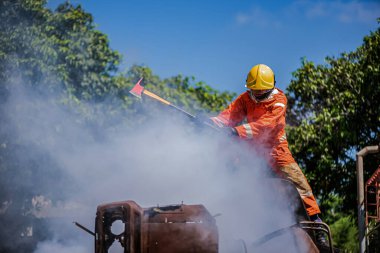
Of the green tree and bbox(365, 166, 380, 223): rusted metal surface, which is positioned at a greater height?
the green tree

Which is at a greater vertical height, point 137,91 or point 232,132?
point 137,91

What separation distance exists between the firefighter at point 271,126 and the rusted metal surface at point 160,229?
1.81 metres

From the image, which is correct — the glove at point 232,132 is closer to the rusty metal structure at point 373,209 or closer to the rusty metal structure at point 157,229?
the rusty metal structure at point 157,229

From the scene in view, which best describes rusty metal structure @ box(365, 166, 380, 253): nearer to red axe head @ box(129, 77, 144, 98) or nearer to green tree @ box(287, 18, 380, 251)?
green tree @ box(287, 18, 380, 251)

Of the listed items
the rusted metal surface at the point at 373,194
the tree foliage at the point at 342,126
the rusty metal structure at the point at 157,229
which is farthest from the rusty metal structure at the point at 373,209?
the rusty metal structure at the point at 157,229

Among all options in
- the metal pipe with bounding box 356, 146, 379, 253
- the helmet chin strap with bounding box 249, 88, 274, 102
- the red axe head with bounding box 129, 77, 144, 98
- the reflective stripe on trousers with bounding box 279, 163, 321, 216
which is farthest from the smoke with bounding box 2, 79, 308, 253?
the metal pipe with bounding box 356, 146, 379, 253

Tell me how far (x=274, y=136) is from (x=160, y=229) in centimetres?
241

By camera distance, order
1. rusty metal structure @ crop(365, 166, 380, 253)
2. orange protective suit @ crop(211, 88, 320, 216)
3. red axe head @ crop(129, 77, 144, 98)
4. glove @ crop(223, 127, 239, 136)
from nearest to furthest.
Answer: glove @ crop(223, 127, 239, 136) → orange protective suit @ crop(211, 88, 320, 216) → red axe head @ crop(129, 77, 144, 98) → rusty metal structure @ crop(365, 166, 380, 253)

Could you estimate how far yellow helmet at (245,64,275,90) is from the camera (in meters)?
6.44

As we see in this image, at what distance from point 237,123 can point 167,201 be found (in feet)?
4.91

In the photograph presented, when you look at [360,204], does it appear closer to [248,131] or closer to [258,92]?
[258,92]

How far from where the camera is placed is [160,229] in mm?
4297

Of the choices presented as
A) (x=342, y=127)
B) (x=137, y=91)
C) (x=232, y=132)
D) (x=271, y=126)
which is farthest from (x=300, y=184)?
(x=342, y=127)

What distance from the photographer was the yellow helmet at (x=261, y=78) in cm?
644
